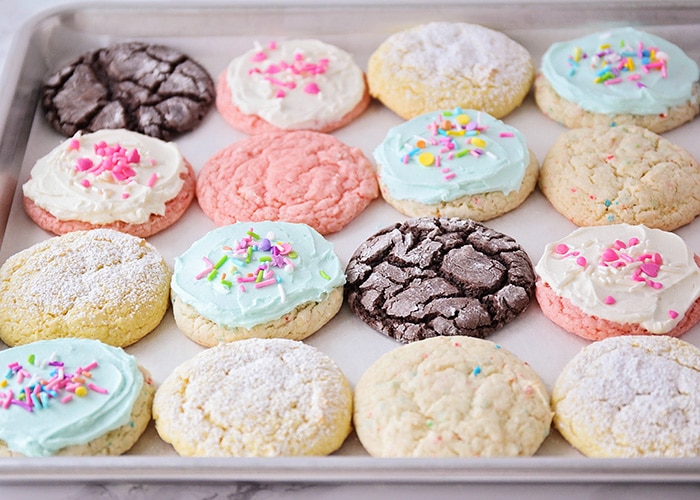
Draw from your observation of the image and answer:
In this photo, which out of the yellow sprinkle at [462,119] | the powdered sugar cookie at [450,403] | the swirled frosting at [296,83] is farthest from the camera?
the swirled frosting at [296,83]

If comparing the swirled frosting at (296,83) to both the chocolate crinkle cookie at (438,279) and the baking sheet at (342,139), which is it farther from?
the chocolate crinkle cookie at (438,279)

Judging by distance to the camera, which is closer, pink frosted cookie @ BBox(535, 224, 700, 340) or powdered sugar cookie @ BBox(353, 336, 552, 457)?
powdered sugar cookie @ BBox(353, 336, 552, 457)

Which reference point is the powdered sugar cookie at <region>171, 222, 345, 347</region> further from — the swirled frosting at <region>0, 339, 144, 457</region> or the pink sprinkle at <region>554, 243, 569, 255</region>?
the pink sprinkle at <region>554, 243, 569, 255</region>

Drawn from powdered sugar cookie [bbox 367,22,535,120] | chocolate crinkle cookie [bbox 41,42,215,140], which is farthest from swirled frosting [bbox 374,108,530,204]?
chocolate crinkle cookie [bbox 41,42,215,140]

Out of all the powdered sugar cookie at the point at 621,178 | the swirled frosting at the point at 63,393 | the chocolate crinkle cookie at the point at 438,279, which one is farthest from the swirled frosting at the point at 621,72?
the swirled frosting at the point at 63,393

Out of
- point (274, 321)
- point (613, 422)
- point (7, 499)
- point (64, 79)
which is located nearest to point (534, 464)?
point (613, 422)

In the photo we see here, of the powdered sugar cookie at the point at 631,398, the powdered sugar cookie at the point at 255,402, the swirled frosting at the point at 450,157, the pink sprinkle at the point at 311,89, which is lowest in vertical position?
the powdered sugar cookie at the point at 631,398
